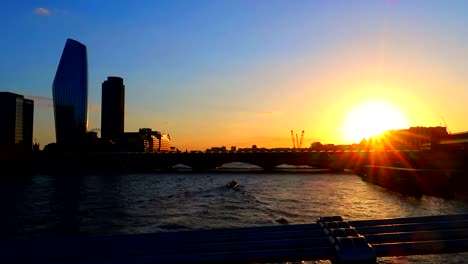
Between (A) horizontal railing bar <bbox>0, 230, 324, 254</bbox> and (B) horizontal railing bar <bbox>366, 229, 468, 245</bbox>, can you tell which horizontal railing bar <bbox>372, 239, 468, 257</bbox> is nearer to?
(B) horizontal railing bar <bbox>366, 229, 468, 245</bbox>

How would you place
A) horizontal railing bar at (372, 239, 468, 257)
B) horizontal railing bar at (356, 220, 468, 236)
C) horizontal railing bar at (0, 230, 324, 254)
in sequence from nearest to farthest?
horizontal railing bar at (372, 239, 468, 257) < horizontal railing bar at (0, 230, 324, 254) < horizontal railing bar at (356, 220, 468, 236)

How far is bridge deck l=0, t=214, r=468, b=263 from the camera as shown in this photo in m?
6.65

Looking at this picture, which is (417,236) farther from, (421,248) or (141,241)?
(141,241)

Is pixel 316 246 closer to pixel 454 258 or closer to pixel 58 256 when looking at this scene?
pixel 58 256

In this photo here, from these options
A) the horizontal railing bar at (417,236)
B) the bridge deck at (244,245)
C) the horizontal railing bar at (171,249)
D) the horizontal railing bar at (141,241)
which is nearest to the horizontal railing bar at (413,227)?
the bridge deck at (244,245)

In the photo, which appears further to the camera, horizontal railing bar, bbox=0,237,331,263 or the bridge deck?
horizontal railing bar, bbox=0,237,331,263

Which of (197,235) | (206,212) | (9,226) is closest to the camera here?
(197,235)

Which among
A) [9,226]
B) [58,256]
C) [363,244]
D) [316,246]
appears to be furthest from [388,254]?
[9,226]

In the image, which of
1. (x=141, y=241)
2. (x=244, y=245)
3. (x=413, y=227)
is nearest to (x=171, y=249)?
(x=141, y=241)

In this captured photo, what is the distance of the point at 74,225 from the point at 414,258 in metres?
28.7

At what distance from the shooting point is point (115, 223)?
1618 inches

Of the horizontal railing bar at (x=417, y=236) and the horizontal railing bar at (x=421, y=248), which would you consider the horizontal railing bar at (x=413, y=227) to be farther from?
the horizontal railing bar at (x=421, y=248)

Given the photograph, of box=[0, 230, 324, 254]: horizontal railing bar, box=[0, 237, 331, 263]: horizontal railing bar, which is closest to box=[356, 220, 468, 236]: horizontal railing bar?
box=[0, 230, 324, 254]: horizontal railing bar

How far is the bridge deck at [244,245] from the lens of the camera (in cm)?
665
